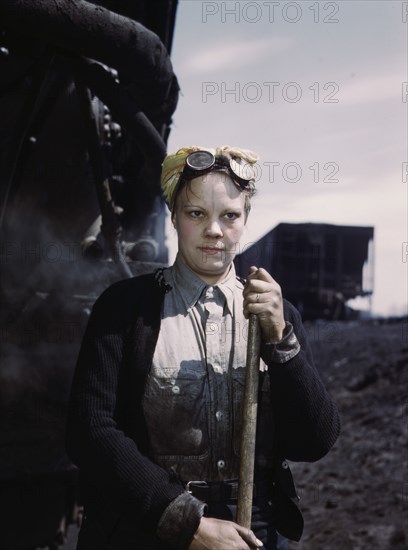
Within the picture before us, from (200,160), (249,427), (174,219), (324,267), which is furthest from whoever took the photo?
(324,267)

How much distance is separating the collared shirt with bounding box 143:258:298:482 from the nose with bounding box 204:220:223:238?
0.47 feet

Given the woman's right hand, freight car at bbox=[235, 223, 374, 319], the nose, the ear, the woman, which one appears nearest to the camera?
the woman's right hand

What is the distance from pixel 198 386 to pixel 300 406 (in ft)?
0.92

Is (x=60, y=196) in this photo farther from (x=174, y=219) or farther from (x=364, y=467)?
(x=364, y=467)

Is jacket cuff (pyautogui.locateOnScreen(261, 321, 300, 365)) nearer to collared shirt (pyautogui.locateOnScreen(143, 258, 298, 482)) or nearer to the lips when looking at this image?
collared shirt (pyautogui.locateOnScreen(143, 258, 298, 482))

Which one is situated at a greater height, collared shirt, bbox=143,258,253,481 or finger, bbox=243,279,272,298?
finger, bbox=243,279,272,298

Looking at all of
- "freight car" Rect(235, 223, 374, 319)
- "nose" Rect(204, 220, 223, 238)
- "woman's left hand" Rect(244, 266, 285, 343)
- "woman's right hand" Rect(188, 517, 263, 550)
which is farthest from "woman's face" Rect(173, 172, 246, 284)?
"freight car" Rect(235, 223, 374, 319)

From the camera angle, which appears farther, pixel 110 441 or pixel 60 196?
pixel 60 196

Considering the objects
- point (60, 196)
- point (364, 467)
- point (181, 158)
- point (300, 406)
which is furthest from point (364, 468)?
point (181, 158)

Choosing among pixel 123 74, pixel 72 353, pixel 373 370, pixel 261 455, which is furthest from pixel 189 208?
pixel 373 370

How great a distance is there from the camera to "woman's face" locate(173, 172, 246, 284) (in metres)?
2.00

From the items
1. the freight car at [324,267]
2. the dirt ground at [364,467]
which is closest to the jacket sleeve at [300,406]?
the dirt ground at [364,467]

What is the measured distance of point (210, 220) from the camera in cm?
200

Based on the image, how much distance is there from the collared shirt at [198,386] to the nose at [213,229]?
0.47 ft
